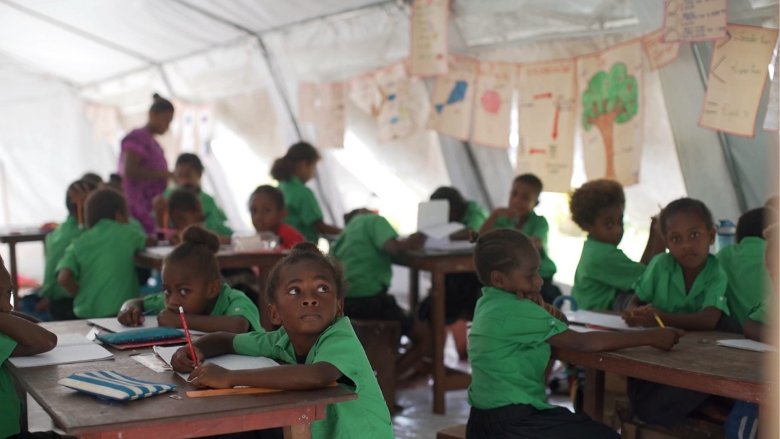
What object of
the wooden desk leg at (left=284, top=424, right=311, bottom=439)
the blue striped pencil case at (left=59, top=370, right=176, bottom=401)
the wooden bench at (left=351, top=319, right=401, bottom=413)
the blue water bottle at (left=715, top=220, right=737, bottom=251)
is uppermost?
the blue water bottle at (left=715, top=220, right=737, bottom=251)

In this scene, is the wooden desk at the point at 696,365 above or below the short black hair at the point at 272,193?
below

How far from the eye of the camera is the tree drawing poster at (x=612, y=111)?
4574 mm

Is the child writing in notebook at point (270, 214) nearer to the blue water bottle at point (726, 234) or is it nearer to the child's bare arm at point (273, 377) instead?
the blue water bottle at point (726, 234)

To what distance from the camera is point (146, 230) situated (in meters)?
6.13

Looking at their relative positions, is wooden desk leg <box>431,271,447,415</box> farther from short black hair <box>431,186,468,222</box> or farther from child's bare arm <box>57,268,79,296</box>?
child's bare arm <box>57,268,79,296</box>

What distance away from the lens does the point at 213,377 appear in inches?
76.1

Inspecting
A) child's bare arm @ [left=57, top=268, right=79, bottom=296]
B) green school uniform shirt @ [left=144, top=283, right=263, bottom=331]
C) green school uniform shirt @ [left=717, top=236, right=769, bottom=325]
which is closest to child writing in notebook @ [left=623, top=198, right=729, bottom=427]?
green school uniform shirt @ [left=717, top=236, right=769, bottom=325]

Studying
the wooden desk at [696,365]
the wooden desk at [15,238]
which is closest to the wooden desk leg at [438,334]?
the wooden desk at [696,365]

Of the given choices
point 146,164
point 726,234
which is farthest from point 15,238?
point 726,234

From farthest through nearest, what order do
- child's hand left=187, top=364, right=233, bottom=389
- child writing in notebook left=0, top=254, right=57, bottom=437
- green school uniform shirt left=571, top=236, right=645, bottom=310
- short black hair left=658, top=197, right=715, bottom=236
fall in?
green school uniform shirt left=571, top=236, right=645, bottom=310, short black hair left=658, top=197, right=715, bottom=236, child writing in notebook left=0, top=254, right=57, bottom=437, child's hand left=187, top=364, right=233, bottom=389

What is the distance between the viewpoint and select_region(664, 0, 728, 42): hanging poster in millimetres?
→ 3957

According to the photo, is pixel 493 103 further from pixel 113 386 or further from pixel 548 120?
pixel 113 386

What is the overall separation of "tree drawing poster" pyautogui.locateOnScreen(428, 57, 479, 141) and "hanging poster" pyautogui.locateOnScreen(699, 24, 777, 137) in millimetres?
1615

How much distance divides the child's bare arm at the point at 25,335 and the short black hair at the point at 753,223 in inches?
90.5
